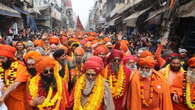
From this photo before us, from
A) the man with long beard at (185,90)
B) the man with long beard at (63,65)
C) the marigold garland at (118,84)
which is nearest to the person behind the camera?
the man with long beard at (185,90)

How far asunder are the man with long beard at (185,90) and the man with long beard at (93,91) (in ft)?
4.49

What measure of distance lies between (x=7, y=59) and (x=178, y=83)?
2870 mm

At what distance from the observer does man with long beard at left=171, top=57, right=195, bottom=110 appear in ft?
18.7

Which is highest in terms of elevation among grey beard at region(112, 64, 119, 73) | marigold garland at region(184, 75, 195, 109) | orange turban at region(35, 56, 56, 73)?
orange turban at region(35, 56, 56, 73)

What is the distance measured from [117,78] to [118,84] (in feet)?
0.46

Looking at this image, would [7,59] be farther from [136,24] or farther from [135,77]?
[136,24]

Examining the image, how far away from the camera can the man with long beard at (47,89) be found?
5012mm

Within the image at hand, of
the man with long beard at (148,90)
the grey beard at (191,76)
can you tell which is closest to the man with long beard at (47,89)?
the man with long beard at (148,90)

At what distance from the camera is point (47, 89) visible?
16.7ft

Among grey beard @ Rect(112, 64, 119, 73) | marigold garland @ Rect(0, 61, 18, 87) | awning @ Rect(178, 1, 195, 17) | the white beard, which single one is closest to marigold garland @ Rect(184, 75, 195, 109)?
the white beard

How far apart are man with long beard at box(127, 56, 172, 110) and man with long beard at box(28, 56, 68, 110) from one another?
1.23m

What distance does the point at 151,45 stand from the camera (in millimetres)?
14531

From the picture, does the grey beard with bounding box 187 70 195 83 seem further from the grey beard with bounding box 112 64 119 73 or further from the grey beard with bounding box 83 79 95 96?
the grey beard with bounding box 83 79 95 96

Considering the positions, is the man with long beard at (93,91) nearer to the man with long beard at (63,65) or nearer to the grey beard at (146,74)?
the grey beard at (146,74)
